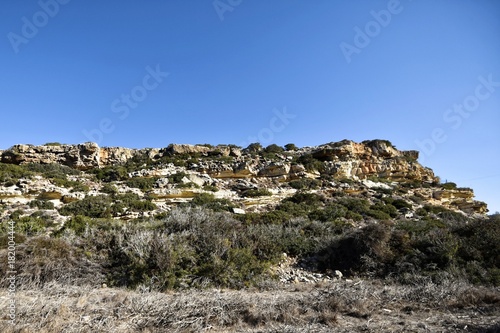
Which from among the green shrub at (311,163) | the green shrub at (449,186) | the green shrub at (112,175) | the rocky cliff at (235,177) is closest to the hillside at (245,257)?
the rocky cliff at (235,177)

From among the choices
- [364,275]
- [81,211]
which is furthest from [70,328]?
[81,211]

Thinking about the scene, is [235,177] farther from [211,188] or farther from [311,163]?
[311,163]

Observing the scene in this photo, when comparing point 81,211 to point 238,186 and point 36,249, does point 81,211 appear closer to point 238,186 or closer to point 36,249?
point 36,249

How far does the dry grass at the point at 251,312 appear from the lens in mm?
3204

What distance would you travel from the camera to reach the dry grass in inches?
126

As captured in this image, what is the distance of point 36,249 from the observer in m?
5.08

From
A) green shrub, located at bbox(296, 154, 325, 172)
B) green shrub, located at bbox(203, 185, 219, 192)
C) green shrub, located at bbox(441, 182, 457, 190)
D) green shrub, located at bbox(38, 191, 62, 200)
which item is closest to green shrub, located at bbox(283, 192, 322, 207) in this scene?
green shrub, located at bbox(203, 185, 219, 192)

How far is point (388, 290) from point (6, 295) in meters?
5.79

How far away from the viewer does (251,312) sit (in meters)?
3.66

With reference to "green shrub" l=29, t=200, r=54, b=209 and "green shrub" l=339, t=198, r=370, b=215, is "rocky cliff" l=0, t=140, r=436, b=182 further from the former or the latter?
"green shrub" l=29, t=200, r=54, b=209

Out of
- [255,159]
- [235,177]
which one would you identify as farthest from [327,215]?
[255,159]

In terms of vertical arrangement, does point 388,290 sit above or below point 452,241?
below

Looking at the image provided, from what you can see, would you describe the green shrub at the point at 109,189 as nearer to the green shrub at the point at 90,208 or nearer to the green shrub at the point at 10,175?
the green shrub at the point at 90,208

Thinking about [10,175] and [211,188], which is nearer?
[10,175]
